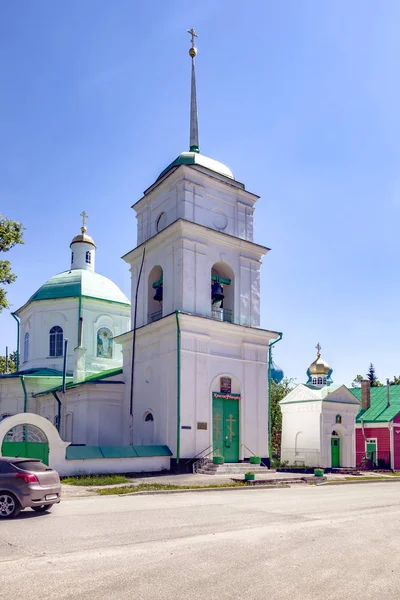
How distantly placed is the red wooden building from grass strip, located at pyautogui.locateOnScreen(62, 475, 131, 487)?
22896 mm

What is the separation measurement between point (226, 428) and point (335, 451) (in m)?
12.0

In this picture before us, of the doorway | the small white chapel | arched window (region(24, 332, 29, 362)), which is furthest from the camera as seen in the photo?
arched window (region(24, 332, 29, 362))

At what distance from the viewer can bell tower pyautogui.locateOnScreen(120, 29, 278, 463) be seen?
22953 millimetres

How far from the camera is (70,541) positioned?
8656 millimetres

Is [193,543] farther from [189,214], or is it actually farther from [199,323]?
[189,214]

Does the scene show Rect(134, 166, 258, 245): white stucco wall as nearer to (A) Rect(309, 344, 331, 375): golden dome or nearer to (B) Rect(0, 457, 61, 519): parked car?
(A) Rect(309, 344, 331, 375): golden dome

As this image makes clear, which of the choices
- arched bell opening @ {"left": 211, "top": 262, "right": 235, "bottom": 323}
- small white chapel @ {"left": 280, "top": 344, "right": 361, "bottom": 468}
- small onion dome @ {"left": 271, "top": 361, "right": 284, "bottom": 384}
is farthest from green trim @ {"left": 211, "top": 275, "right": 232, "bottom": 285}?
small onion dome @ {"left": 271, "top": 361, "right": 284, "bottom": 384}

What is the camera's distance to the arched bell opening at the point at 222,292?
25.3 metres

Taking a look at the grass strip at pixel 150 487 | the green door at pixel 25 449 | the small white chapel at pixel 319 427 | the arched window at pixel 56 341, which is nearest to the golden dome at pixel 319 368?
the small white chapel at pixel 319 427

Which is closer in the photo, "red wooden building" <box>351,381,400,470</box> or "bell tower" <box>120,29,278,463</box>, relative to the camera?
"bell tower" <box>120,29,278,463</box>

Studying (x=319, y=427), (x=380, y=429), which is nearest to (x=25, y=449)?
(x=319, y=427)

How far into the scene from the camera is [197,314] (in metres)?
23.6

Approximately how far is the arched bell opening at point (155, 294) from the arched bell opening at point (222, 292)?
7.83 ft

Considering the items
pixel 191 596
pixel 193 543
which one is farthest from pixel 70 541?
pixel 191 596
